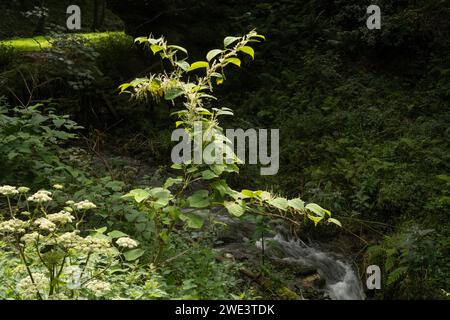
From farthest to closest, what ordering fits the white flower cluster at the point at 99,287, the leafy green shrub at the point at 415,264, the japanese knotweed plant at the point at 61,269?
the leafy green shrub at the point at 415,264 < the japanese knotweed plant at the point at 61,269 < the white flower cluster at the point at 99,287

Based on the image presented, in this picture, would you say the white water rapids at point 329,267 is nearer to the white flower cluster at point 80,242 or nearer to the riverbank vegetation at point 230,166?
the riverbank vegetation at point 230,166

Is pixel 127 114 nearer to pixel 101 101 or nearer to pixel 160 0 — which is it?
pixel 101 101

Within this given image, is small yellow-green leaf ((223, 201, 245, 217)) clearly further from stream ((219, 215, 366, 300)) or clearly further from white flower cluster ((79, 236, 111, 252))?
stream ((219, 215, 366, 300))

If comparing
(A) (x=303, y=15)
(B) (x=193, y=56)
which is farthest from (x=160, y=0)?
(A) (x=303, y=15)

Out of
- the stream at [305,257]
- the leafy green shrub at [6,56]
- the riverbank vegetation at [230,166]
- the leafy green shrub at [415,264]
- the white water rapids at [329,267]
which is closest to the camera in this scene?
the riverbank vegetation at [230,166]

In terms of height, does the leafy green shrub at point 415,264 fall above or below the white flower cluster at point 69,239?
below

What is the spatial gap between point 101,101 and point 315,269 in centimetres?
634

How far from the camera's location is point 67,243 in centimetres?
319

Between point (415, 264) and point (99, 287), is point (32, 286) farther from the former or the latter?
point (415, 264)

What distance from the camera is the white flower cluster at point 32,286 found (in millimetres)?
2961

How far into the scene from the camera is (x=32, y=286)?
116 inches

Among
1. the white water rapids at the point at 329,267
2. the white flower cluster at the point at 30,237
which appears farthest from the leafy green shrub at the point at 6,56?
the white flower cluster at the point at 30,237

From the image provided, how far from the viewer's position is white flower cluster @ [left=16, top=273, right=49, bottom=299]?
296cm

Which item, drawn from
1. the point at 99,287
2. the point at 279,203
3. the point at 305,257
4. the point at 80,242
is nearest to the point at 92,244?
the point at 80,242
